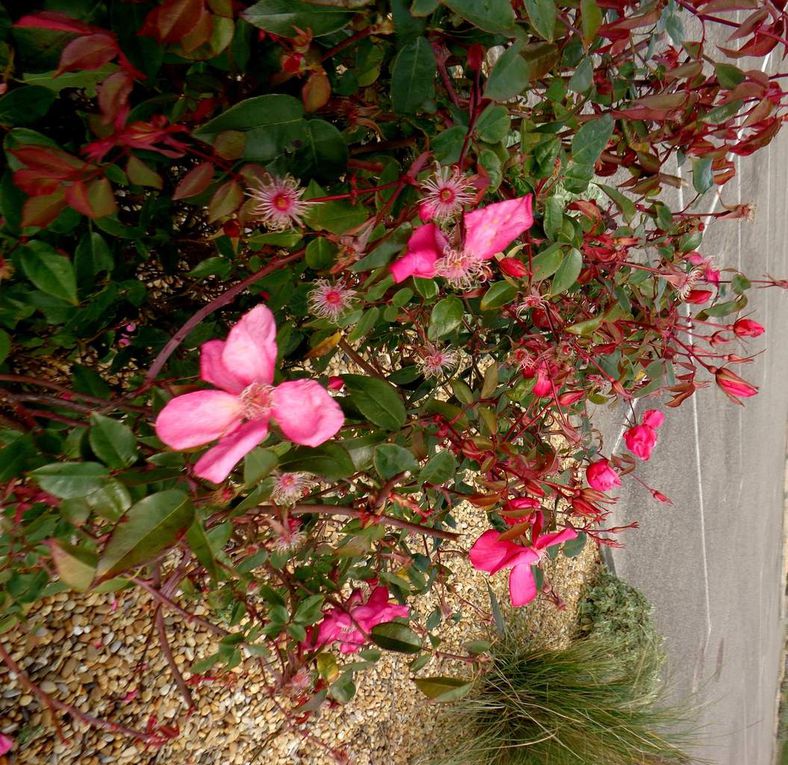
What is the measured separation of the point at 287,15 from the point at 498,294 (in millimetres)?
353

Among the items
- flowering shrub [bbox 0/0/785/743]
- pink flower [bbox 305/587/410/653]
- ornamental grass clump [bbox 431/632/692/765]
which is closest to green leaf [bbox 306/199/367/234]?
flowering shrub [bbox 0/0/785/743]

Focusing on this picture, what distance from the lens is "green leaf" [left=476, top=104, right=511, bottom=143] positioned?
52 cm

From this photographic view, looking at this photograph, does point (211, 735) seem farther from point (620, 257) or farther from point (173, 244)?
point (620, 257)

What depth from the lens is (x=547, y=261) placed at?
62 centimetres

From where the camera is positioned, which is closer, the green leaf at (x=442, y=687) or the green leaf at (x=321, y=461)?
the green leaf at (x=321, y=461)

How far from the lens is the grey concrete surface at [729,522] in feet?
8.46

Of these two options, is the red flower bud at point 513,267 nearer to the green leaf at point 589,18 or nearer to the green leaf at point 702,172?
the green leaf at point 589,18

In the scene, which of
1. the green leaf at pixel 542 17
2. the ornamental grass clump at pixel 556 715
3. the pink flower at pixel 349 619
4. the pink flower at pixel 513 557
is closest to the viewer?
the green leaf at pixel 542 17

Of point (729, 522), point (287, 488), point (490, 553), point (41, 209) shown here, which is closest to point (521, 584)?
point (490, 553)

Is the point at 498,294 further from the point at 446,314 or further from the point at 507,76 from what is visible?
the point at 507,76

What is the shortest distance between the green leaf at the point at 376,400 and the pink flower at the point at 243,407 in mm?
144

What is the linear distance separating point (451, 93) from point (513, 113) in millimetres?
262

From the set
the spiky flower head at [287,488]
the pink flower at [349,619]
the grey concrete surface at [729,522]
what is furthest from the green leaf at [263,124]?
the grey concrete surface at [729,522]

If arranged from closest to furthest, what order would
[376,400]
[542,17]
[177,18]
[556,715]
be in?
[177,18] → [542,17] → [376,400] → [556,715]
